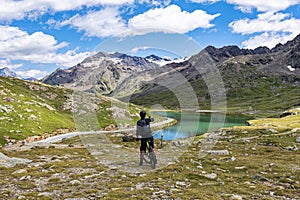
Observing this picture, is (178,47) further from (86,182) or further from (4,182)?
(4,182)

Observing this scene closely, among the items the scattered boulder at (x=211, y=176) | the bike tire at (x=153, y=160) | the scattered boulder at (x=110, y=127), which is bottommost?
the scattered boulder at (x=110, y=127)

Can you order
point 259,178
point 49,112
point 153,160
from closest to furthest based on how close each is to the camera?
point 259,178
point 153,160
point 49,112

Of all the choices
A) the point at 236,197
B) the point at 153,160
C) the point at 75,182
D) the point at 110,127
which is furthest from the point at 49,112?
the point at 236,197

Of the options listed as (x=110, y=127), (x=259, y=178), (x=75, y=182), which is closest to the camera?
(x=75, y=182)

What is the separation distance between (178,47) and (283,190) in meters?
20.7

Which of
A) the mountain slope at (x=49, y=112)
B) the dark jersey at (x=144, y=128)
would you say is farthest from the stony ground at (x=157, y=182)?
the mountain slope at (x=49, y=112)

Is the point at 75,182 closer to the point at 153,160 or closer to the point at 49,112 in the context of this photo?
the point at 153,160

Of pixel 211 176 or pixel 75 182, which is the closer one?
pixel 75 182

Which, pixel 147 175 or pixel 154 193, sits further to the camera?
pixel 147 175

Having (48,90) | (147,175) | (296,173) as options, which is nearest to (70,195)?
(147,175)

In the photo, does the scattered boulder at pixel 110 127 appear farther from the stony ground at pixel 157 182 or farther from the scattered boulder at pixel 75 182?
the scattered boulder at pixel 75 182

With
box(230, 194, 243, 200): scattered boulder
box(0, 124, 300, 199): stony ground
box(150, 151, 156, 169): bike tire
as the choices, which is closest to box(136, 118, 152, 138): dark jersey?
box(150, 151, 156, 169): bike tire

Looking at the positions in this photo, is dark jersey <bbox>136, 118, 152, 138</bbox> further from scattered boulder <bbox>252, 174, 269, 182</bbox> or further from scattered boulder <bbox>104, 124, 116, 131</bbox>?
scattered boulder <bbox>104, 124, 116, 131</bbox>

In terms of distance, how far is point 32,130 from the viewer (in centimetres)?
8906
